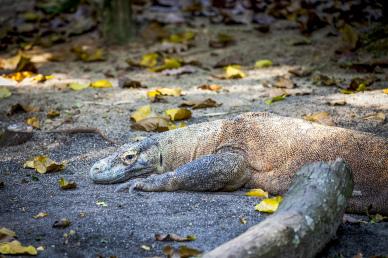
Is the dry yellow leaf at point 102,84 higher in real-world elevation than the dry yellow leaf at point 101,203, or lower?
lower

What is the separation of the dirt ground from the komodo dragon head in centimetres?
19

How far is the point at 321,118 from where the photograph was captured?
470 cm

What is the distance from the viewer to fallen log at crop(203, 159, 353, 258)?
2.34 metres

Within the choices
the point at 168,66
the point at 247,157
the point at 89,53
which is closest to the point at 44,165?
the point at 247,157

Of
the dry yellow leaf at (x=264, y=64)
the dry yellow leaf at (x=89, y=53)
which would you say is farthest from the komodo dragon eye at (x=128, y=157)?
the dry yellow leaf at (x=89, y=53)

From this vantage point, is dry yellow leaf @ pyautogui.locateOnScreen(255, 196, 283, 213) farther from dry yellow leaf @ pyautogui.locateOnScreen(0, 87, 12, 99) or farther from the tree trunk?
the tree trunk

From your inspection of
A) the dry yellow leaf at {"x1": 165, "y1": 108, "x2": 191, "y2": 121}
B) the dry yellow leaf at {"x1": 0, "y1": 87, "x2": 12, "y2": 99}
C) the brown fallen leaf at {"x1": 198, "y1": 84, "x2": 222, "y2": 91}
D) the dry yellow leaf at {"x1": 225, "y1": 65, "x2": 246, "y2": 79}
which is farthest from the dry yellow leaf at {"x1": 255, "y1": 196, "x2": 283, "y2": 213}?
the dry yellow leaf at {"x1": 0, "y1": 87, "x2": 12, "y2": 99}

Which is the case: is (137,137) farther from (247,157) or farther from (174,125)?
(247,157)

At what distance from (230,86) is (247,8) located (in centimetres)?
326

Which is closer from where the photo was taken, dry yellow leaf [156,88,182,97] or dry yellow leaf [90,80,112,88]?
dry yellow leaf [156,88,182,97]

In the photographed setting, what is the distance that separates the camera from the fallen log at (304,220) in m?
2.34

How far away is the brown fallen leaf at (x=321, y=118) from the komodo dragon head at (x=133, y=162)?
1342 millimetres

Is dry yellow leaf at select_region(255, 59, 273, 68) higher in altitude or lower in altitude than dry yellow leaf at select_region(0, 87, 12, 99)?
higher

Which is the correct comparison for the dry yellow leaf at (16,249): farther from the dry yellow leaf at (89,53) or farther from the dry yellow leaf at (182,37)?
the dry yellow leaf at (182,37)
